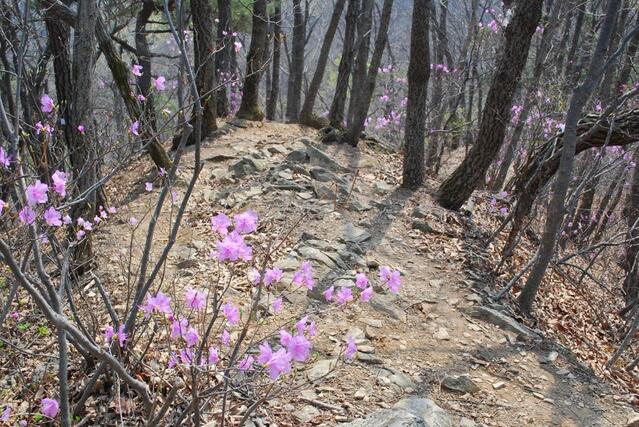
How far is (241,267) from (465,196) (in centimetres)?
309

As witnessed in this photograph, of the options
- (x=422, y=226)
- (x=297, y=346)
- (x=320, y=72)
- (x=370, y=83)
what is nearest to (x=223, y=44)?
(x=320, y=72)

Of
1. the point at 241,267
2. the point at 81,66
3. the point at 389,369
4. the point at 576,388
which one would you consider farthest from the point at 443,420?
the point at 81,66

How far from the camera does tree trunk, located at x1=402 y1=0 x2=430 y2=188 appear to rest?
5977mm

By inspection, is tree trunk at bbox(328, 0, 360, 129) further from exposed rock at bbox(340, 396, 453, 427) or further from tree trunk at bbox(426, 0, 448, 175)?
exposed rock at bbox(340, 396, 453, 427)

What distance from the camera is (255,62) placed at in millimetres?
8000

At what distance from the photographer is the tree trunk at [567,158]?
148 inches

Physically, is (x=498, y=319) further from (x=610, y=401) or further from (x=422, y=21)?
(x=422, y=21)

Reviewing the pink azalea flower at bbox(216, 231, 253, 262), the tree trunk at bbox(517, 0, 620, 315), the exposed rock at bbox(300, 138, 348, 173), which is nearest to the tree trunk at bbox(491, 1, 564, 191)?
the exposed rock at bbox(300, 138, 348, 173)

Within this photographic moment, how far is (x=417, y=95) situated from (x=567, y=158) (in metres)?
2.55

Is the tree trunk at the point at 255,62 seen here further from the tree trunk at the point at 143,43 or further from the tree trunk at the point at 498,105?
the tree trunk at the point at 498,105

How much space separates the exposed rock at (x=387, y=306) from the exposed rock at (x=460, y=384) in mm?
837

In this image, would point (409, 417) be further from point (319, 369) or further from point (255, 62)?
point (255, 62)

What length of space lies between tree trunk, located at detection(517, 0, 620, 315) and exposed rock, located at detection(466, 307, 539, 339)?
1.19ft

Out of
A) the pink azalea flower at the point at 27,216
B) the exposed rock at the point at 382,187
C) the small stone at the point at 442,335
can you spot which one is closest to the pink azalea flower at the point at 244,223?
the pink azalea flower at the point at 27,216
